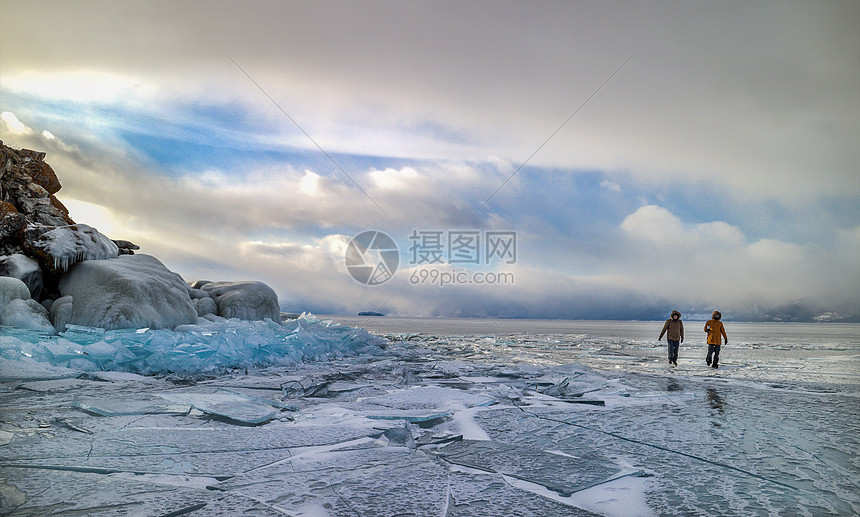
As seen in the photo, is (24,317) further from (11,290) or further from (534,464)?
(534,464)

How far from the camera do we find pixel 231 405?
14.6 feet

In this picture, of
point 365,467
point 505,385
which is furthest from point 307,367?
point 365,467

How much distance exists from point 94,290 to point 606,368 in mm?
10468

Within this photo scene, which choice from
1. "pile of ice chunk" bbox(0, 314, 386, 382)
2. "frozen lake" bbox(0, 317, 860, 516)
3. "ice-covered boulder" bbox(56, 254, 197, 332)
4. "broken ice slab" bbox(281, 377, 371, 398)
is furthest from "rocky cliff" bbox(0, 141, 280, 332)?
"broken ice slab" bbox(281, 377, 371, 398)

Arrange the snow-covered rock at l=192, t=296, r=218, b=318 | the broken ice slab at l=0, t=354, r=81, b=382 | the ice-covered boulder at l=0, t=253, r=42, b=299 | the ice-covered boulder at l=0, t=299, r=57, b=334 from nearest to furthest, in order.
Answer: the broken ice slab at l=0, t=354, r=81, b=382 → the ice-covered boulder at l=0, t=299, r=57, b=334 → the ice-covered boulder at l=0, t=253, r=42, b=299 → the snow-covered rock at l=192, t=296, r=218, b=318

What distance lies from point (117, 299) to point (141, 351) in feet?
9.34

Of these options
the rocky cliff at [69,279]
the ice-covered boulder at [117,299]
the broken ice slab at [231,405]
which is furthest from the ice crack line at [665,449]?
the rocky cliff at [69,279]

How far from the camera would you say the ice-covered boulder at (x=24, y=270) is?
9.07 meters

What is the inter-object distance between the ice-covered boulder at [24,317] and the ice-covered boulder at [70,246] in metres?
1.23

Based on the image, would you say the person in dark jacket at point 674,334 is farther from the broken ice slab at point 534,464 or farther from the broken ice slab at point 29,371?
the broken ice slab at point 29,371

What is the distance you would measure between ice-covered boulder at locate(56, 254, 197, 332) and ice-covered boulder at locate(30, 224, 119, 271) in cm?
23

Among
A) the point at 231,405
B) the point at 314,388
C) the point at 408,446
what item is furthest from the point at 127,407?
the point at 408,446

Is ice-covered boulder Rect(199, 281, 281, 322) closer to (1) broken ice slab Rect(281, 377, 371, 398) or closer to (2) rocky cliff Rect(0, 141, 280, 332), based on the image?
(2) rocky cliff Rect(0, 141, 280, 332)

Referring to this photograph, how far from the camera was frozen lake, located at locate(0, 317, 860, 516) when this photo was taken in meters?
2.35
